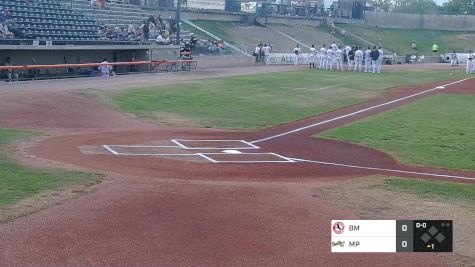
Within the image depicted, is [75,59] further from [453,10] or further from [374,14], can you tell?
[453,10]

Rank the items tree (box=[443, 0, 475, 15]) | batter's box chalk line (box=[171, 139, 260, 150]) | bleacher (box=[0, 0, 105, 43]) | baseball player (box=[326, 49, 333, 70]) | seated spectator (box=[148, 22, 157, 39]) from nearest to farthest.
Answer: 1. batter's box chalk line (box=[171, 139, 260, 150])
2. bleacher (box=[0, 0, 105, 43])
3. seated spectator (box=[148, 22, 157, 39])
4. baseball player (box=[326, 49, 333, 70])
5. tree (box=[443, 0, 475, 15])

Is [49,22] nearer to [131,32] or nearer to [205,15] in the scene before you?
[131,32]

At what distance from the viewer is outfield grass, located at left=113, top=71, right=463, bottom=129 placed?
2092cm

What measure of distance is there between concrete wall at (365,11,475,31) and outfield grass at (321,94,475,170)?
59.3m

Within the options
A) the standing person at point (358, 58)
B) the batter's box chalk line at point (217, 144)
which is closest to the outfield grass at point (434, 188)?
the batter's box chalk line at point (217, 144)

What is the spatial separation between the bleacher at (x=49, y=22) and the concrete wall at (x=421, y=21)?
54607 mm

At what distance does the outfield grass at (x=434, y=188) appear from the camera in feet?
34.4

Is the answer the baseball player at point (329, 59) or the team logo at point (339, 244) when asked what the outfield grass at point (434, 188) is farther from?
the baseball player at point (329, 59)

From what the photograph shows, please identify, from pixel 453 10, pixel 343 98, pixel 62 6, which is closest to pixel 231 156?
pixel 343 98

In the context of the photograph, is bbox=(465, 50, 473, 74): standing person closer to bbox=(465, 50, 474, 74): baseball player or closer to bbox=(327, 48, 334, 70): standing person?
bbox=(465, 50, 474, 74): baseball player

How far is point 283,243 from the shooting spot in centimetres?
761

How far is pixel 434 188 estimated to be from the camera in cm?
1109
